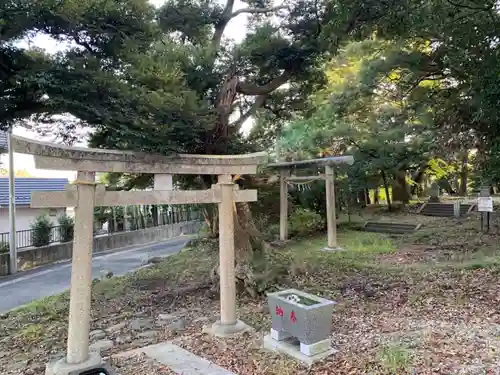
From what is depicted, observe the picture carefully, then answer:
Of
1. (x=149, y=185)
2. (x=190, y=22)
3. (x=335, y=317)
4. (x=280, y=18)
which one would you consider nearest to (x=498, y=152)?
(x=335, y=317)

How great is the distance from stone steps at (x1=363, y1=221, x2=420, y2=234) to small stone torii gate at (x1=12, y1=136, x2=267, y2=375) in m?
12.1

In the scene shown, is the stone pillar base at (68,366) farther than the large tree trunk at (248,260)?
No

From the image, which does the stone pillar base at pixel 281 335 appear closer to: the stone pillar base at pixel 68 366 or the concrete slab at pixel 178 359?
the concrete slab at pixel 178 359

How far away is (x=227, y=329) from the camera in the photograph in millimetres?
5641

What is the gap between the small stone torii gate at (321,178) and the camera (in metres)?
12.7

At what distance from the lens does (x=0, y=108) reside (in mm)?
5609

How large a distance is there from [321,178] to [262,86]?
5856mm

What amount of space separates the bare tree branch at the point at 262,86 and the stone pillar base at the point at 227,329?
4.89 metres

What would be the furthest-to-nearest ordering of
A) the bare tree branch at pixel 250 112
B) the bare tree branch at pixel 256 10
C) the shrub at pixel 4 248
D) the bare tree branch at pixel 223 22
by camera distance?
the shrub at pixel 4 248 → the bare tree branch at pixel 250 112 → the bare tree branch at pixel 223 22 → the bare tree branch at pixel 256 10

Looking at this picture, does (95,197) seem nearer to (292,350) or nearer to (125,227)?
(292,350)

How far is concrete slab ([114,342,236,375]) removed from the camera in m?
4.41

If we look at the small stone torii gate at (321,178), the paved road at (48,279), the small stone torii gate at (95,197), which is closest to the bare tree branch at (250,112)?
the small stone torii gate at (95,197)

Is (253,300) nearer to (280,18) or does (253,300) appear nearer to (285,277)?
(285,277)

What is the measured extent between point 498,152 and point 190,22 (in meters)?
6.41
